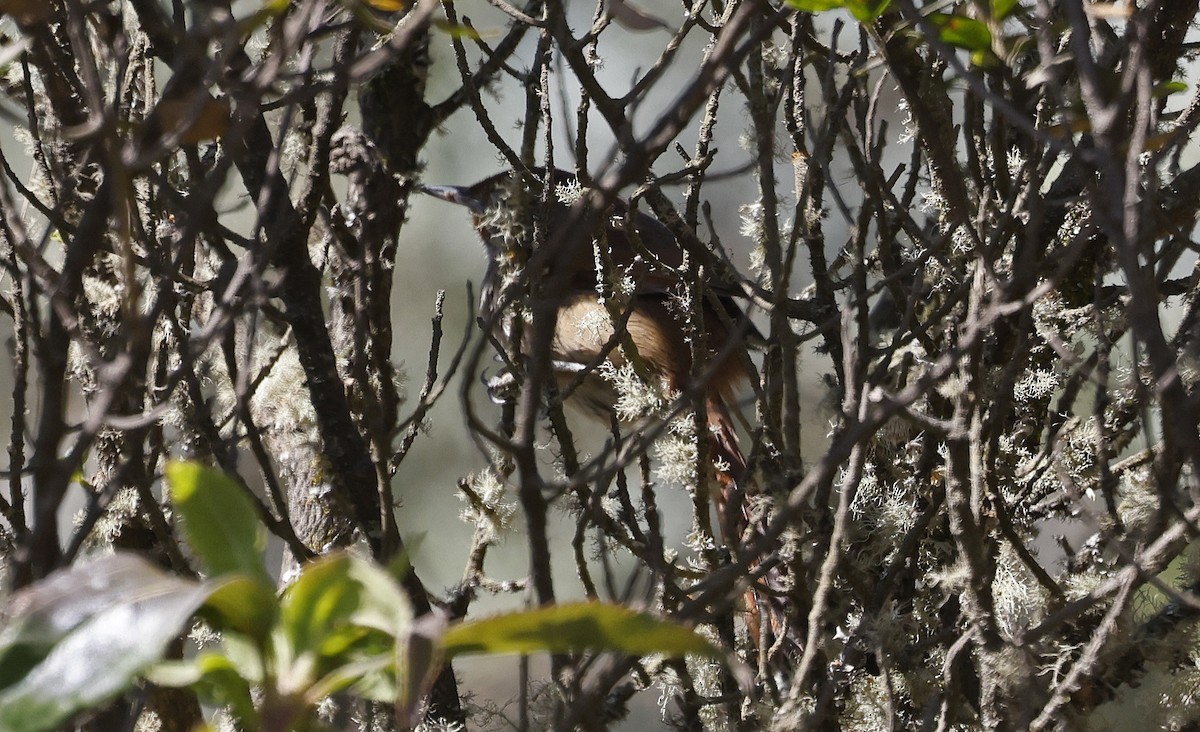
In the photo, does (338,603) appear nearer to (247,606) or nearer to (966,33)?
(247,606)

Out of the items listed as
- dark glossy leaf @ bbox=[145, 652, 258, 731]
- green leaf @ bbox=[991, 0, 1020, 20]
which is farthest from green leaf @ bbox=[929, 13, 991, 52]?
dark glossy leaf @ bbox=[145, 652, 258, 731]

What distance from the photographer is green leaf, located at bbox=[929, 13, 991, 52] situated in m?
1.22

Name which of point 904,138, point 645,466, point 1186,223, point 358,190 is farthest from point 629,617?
point 358,190

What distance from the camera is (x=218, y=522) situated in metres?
0.67

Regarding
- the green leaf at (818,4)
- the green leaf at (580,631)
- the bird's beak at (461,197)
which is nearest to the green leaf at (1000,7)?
the green leaf at (818,4)

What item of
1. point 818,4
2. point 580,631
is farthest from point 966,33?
point 580,631

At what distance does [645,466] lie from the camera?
6.22ft

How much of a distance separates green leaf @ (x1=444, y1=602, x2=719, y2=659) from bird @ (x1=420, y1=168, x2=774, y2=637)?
0.93 feet

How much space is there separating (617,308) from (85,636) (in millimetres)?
1547

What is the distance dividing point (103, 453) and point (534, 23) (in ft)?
4.38

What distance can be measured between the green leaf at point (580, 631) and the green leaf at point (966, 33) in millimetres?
865

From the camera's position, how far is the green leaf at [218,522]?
66 centimetres

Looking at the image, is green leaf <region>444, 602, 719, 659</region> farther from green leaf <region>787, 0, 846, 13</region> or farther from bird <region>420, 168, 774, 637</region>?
green leaf <region>787, 0, 846, 13</region>

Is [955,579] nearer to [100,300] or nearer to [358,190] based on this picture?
[358,190]
